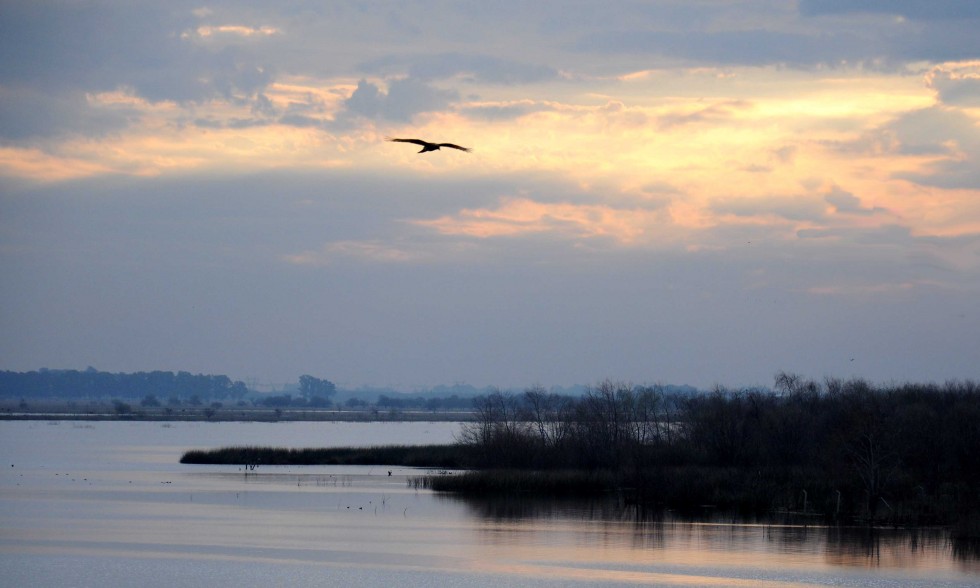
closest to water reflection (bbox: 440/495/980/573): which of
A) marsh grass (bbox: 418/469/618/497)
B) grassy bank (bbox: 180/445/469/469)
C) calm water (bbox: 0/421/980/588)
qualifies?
calm water (bbox: 0/421/980/588)

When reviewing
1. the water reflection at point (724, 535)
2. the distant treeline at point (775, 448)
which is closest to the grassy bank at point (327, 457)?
the distant treeline at point (775, 448)

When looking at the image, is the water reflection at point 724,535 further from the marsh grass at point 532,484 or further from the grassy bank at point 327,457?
the grassy bank at point 327,457

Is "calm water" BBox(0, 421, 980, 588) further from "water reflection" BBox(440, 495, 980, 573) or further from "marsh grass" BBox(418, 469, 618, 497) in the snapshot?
"marsh grass" BBox(418, 469, 618, 497)

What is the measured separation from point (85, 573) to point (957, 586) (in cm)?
2036

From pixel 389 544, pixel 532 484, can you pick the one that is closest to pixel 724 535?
pixel 389 544

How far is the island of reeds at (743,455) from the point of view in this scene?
132 ft

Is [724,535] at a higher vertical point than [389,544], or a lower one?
higher

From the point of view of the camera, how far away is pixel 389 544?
107ft

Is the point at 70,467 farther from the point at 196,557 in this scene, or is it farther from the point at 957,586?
the point at 957,586

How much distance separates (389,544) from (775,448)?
24966 mm

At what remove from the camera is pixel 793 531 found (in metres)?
36.2

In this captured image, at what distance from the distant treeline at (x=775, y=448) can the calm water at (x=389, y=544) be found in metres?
3.45

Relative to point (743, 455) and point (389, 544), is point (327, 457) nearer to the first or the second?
point (743, 455)

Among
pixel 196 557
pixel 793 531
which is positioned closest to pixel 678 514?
pixel 793 531
